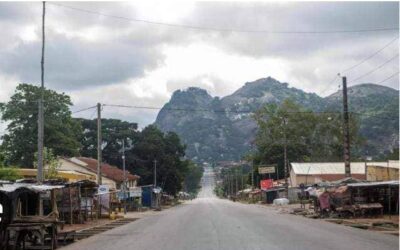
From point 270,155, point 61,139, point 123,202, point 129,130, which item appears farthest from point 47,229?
point 270,155

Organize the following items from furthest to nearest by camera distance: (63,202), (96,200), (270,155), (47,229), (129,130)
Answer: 1. (270,155)
2. (129,130)
3. (96,200)
4. (63,202)
5. (47,229)

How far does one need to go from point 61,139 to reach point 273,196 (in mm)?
36050

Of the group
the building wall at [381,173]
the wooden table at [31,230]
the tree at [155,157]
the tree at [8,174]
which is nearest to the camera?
the wooden table at [31,230]

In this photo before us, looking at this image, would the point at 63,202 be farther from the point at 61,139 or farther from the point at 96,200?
the point at 61,139

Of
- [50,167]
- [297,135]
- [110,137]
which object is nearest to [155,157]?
[110,137]

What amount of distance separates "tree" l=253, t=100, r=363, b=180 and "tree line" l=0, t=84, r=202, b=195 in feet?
56.3

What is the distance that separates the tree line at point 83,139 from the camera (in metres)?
73.7

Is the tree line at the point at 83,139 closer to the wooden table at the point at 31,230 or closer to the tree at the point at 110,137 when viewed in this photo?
the tree at the point at 110,137

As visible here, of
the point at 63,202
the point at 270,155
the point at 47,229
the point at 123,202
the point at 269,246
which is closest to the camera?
the point at 269,246

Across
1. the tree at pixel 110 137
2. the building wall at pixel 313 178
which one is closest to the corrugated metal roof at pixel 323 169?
the building wall at pixel 313 178

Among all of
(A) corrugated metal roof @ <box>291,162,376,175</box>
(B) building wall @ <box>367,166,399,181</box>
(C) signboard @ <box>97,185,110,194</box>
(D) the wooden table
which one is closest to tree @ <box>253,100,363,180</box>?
(A) corrugated metal roof @ <box>291,162,376,175</box>

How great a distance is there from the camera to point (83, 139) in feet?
345

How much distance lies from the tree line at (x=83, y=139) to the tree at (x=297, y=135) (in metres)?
17.2

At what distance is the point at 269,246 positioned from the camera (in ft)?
59.5
